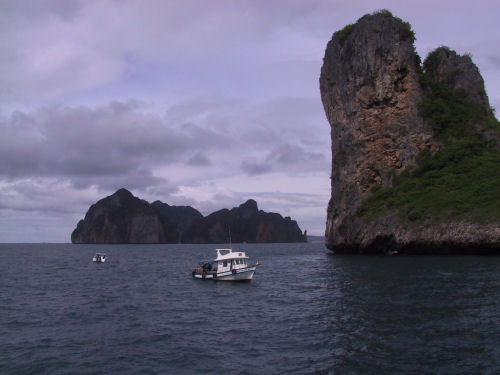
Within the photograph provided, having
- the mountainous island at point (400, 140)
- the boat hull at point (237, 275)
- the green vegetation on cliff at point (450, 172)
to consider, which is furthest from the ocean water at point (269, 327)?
the mountainous island at point (400, 140)

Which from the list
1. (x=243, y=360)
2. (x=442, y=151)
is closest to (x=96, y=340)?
(x=243, y=360)

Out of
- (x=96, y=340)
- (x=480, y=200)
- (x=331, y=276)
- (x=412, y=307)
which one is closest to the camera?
(x=96, y=340)

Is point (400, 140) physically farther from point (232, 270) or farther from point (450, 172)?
point (232, 270)

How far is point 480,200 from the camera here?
2199 inches

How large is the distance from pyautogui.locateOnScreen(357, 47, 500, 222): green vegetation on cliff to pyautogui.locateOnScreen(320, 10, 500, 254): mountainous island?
0.17 metres

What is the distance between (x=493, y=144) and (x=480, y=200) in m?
18.1

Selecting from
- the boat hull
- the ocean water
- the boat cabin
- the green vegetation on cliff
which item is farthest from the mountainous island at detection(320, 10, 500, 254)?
the boat hull

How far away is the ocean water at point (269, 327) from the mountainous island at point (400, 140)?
23.7 metres

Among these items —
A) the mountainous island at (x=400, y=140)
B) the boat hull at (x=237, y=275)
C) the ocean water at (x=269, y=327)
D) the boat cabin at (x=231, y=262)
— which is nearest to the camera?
the ocean water at (x=269, y=327)

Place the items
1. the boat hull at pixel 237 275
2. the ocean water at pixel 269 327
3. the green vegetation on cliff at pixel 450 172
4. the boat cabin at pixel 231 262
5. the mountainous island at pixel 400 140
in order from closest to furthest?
the ocean water at pixel 269 327
the boat hull at pixel 237 275
the boat cabin at pixel 231 262
the green vegetation on cliff at pixel 450 172
the mountainous island at pixel 400 140

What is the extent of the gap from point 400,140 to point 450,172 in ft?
34.7

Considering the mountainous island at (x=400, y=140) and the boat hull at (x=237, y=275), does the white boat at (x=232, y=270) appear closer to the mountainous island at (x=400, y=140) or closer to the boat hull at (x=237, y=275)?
the boat hull at (x=237, y=275)

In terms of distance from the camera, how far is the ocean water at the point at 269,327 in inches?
632

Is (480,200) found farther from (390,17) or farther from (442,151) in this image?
(390,17)
